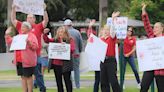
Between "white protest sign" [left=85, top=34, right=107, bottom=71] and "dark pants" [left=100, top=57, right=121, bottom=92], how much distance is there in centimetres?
16

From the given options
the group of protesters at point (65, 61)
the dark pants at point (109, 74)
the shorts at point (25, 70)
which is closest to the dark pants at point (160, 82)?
the group of protesters at point (65, 61)

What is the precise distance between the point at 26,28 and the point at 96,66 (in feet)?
6.30

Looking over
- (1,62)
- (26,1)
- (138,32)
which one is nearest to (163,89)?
(26,1)

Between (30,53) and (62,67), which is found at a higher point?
(30,53)

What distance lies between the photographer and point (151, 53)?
35.9ft

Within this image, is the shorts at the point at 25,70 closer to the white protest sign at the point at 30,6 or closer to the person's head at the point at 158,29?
the white protest sign at the point at 30,6

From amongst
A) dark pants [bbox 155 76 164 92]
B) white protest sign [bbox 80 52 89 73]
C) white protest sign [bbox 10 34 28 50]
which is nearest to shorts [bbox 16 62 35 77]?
white protest sign [bbox 10 34 28 50]

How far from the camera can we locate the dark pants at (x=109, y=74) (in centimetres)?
1164

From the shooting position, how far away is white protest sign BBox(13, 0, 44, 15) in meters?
12.8

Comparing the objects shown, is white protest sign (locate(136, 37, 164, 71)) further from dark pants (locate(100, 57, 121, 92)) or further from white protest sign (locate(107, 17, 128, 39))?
white protest sign (locate(107, 17, 128, 39))

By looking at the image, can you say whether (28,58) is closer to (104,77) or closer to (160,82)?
(104,77)

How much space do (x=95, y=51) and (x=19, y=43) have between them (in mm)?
1740

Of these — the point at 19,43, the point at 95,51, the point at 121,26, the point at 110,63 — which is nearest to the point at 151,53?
the point at 110,63

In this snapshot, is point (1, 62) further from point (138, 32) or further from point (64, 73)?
point (138, 32)
